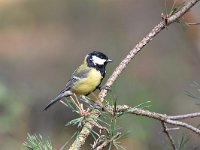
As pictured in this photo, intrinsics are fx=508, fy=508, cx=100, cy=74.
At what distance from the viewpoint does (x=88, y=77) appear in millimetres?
1956

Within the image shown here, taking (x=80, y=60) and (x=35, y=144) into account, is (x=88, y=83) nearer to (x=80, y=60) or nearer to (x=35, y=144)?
(x=35, y=144)

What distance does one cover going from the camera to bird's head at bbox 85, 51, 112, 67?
196 cm

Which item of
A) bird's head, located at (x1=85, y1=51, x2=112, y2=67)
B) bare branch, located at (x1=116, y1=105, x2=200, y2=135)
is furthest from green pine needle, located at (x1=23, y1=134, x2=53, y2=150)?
bird's head, located at (x1=85, y1=51, x2=112, y2=67)

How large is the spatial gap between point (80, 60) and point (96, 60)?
3009 millimetres

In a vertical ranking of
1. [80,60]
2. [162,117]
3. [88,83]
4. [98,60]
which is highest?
[80,60]

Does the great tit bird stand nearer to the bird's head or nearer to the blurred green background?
the bird's head

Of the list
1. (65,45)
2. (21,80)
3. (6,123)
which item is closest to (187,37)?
(6,123)

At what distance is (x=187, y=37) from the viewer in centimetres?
242

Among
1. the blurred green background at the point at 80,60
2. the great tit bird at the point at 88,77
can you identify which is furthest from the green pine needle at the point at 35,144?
the blurred green background at the point at 80,60

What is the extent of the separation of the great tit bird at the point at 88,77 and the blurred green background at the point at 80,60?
1.78 ft

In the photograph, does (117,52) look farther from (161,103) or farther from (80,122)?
(80,122)

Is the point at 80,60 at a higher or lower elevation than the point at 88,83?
higher

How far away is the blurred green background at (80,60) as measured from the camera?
3654 millimetres

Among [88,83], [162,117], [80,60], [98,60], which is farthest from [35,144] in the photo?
[80,60]
